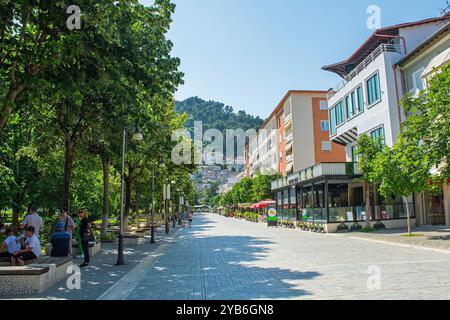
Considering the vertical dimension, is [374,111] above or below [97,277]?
above

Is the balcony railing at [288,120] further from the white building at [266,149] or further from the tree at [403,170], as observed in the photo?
the tree at [403,170]

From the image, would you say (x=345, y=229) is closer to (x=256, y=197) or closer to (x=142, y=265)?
(x=142, y=265)

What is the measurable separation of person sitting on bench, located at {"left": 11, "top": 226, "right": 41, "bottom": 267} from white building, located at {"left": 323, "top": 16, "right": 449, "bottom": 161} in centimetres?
2265

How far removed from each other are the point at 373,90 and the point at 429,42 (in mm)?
5999

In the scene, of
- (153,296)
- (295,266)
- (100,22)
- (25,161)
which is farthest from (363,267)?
(25,161)

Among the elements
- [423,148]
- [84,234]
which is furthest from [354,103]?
[84,234]

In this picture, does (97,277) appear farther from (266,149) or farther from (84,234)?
(266,149)

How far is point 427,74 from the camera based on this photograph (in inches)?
977

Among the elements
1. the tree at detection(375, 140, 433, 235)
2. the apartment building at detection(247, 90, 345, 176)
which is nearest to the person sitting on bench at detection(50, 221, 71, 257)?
the tree at detection(375, 140, 433, 235)

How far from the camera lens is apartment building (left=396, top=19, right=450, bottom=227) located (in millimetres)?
24672

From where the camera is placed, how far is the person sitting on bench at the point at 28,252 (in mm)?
10273

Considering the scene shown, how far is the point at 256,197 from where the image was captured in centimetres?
6166

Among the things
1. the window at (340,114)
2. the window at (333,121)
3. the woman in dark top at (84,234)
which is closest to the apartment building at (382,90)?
the window at (340,114)

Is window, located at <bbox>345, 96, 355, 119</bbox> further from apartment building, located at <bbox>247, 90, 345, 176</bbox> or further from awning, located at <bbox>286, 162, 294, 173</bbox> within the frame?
awning, located at <bbox>286, 162, 294, 173</bbox>
